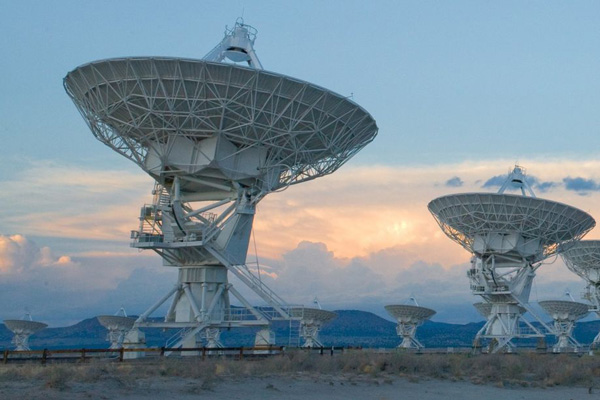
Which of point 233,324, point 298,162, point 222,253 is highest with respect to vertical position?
point 298,162

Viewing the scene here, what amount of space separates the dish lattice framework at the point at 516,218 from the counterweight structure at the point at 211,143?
15.1m

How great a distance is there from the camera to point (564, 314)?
68750mm

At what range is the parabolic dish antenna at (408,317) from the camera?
198ft

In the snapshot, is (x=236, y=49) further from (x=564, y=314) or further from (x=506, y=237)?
(x=564, y=314)

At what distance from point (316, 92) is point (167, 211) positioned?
9.97m

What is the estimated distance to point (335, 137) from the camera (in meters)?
38.4

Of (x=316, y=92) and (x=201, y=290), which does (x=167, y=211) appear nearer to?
(x=201, y=290)

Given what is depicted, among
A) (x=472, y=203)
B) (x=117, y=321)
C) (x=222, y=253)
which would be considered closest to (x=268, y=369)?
(x=222, y=253)

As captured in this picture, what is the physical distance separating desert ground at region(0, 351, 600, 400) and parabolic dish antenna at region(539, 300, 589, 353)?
35.2 m

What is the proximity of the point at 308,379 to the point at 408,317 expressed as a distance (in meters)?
37.1

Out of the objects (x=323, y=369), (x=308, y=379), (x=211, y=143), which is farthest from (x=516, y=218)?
(x=308, y=379)

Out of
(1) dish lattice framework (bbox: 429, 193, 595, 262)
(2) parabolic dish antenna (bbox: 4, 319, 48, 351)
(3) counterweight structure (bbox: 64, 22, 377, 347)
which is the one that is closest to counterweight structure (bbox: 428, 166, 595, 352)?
(1) dish lattice framework (bbox: 429, 193, 595, 262)

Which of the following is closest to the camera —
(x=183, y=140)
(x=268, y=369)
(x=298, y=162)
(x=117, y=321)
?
(x=268, y=369)

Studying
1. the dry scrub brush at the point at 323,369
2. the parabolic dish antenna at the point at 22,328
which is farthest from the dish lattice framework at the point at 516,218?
the parabolic dish antenna at the point at 22,328
